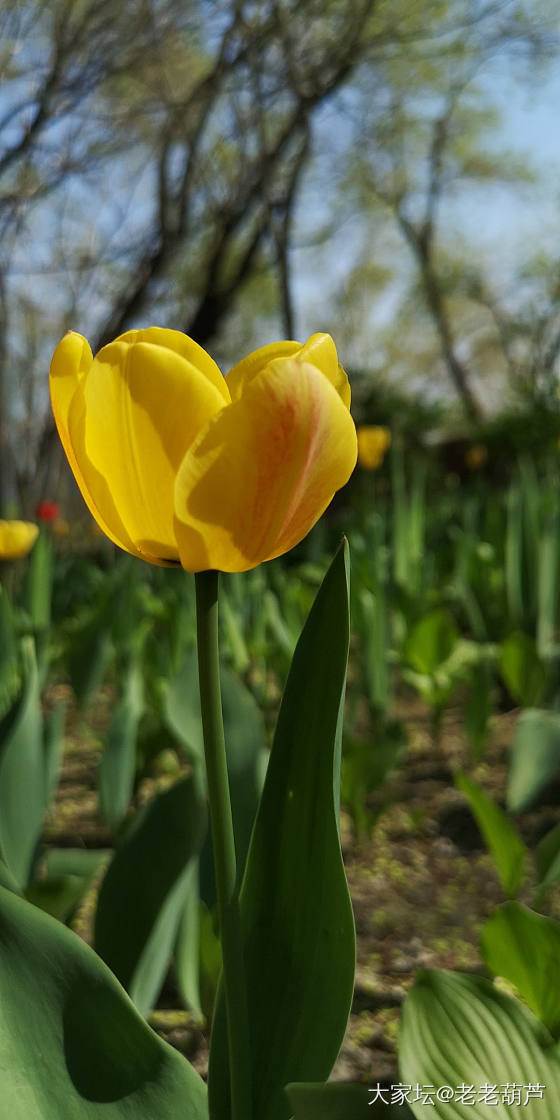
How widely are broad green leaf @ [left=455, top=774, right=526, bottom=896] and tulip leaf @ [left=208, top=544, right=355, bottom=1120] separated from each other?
0.46 m

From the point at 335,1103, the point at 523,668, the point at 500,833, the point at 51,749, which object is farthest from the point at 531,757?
the point at 335,1103

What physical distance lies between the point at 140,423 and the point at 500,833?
0.69m

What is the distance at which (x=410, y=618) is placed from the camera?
1.90 metres

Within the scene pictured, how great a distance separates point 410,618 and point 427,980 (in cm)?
142

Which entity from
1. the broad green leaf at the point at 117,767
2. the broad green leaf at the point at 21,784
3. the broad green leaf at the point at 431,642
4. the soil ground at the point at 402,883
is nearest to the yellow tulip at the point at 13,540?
the soil ground at the point at 402,883

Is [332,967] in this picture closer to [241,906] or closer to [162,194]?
[241,906]

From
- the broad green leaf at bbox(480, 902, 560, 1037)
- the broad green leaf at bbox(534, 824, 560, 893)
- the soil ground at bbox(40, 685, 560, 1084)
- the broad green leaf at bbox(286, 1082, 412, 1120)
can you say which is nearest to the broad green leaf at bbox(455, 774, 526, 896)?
the broad green leaf at bbox(534, 824, 560, 893)

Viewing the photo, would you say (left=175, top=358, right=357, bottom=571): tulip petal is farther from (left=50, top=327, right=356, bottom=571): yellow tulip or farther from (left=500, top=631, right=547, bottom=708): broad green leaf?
(left=500, top=631, right=547, bottom=708): broad green leaf

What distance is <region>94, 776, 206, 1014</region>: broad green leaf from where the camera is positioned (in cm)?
68

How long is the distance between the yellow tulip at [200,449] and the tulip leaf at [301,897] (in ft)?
0.20

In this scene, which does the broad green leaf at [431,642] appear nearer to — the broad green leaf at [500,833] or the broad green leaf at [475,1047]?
the broad green leaf at [500,833]

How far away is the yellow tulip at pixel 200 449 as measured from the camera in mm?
376

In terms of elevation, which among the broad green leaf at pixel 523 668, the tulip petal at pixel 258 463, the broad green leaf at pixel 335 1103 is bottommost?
the broad green leaf at pixel 523 668

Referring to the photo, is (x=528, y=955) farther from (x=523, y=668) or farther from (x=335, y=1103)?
(x=523, y=668)
